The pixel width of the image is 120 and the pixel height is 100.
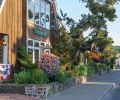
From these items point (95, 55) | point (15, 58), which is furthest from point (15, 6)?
point (95, 55)

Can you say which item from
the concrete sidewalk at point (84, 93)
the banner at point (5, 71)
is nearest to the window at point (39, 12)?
the banner at point (5, 71)

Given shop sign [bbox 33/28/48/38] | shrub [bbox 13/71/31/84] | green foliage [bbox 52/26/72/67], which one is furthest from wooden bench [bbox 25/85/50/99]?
green foliage [bbox 52/26/72/67]

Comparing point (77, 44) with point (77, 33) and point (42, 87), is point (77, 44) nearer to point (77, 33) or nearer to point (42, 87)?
point (77, 33)

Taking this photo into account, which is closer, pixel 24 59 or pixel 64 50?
pixel 24 59

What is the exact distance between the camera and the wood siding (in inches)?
1055

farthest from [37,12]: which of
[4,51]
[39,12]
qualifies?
[4,51]

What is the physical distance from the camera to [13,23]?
28.1 m

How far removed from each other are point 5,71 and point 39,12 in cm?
885

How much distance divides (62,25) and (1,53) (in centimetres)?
1218

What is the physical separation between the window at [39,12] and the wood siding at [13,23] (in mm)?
1558

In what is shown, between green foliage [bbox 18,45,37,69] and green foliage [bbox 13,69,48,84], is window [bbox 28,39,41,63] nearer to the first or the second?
green foliage [bbox 18,45,37,69]

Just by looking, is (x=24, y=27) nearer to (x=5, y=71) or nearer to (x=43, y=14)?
(x=5, y=71)

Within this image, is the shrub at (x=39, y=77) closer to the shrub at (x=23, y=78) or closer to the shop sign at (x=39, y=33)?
the shrub at (x=23, y=78)

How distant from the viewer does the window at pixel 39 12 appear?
32.0 metres
